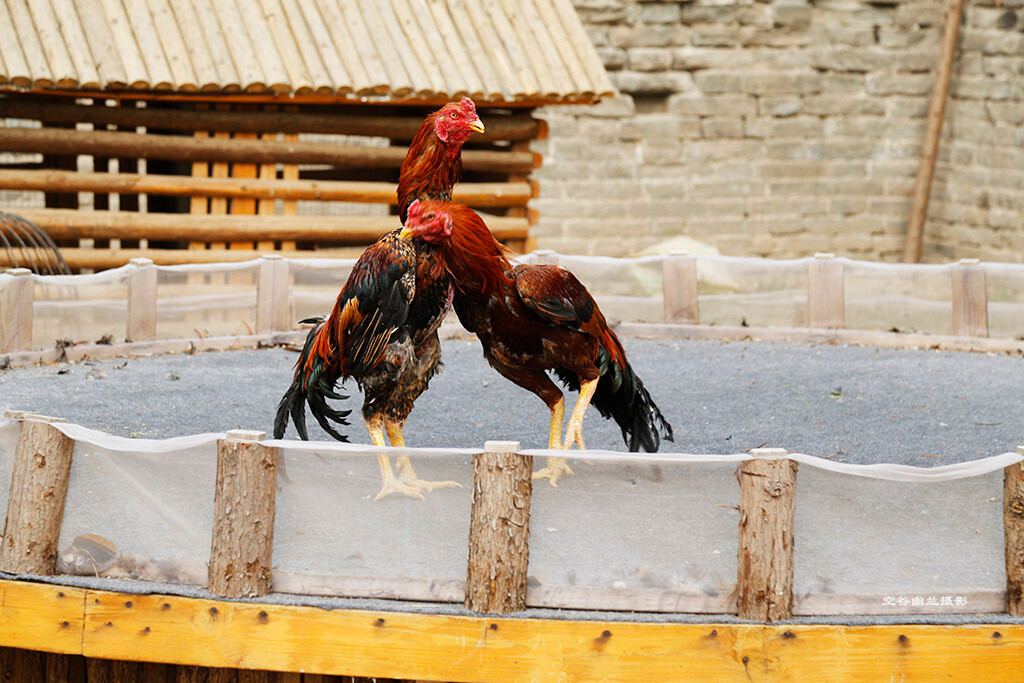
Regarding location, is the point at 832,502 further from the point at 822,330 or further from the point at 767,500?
the point at 822,330

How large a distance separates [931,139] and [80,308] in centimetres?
1052

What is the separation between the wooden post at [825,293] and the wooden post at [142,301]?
4.99 m

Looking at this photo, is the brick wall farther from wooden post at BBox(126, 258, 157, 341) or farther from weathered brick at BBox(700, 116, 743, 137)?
wooden post at BBox(126, 258, 157, 341)

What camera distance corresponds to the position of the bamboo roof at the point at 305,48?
9.31m

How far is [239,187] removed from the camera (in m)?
10.3

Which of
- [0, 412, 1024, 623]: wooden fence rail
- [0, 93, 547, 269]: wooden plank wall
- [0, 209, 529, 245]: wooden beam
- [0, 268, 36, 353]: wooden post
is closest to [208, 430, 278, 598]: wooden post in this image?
[0, 412, 1024, 623]: wooden fence rail

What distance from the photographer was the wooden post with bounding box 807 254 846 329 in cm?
988

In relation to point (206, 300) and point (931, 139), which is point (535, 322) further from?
point (931, 139)

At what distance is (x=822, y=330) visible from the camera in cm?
994

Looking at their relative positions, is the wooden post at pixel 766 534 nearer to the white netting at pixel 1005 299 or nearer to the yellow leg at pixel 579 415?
the yellow leg at pixel 579 415

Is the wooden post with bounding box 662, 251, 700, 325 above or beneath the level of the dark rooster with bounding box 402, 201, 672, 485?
above

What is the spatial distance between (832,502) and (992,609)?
0.73m

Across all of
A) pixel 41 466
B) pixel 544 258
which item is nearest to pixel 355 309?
pixel 41 466

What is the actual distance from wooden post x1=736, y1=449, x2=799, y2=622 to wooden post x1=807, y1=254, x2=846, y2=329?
18.8 ft
